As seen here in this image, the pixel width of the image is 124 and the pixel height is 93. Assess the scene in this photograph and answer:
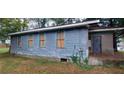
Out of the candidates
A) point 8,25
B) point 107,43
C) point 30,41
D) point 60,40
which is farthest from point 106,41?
point 8,25

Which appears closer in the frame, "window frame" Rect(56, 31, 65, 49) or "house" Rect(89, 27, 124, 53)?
"house" Rect(89, 27, 124, 53)

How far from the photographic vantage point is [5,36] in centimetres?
687

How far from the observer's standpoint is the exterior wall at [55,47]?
285 inches

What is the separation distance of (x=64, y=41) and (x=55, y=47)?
591 mm

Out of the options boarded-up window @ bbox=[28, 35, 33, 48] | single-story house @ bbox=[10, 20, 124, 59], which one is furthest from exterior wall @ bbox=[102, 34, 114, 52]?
boarded-up window @ bbox=[28, 35, 33, 48]

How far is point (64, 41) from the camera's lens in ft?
25.6

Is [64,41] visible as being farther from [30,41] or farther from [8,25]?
[8,25]

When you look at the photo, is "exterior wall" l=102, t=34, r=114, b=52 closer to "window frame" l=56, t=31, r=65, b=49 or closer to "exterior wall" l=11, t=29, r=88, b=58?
"exterior wall" l=11, t=29, r=88, b=58

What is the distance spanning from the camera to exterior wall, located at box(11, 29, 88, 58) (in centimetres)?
723
